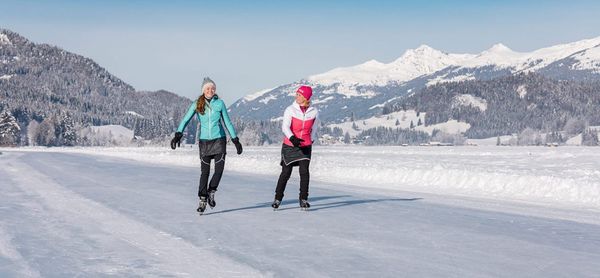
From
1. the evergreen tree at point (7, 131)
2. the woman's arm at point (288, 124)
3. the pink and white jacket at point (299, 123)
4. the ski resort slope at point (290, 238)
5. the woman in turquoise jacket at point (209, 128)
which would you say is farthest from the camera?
the evergreen tree at point (7, 131)

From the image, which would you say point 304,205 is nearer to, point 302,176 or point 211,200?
point 302,176

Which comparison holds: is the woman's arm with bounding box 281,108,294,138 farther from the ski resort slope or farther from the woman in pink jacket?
the ski resort slope

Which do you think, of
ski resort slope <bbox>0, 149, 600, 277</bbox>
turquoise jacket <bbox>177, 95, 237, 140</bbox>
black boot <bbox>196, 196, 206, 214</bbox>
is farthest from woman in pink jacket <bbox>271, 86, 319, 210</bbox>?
black boot <bbox>196, 196, 206, 214</bbox>

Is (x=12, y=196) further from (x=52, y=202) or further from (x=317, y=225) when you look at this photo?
(x=317, y=225)

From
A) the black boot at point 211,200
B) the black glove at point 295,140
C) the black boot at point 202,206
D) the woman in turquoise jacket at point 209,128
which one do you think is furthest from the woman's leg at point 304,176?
the black boot at point 202,206

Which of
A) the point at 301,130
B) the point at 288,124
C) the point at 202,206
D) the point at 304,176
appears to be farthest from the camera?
the point at 304,176

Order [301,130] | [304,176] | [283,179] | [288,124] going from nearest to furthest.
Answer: [288,124] → [301,130] → [304,176] → [283,179]

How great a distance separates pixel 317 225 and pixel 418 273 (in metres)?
3.25

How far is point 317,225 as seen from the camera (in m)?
8.83

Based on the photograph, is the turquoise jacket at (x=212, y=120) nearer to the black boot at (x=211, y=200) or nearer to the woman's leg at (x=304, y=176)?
the black boot at (x=211, y=200)

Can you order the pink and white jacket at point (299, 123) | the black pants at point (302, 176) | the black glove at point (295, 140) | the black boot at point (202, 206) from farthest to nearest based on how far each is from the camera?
the black pants at point (302, 176) < the pink and white jacket at point (299, 123) < the black glove at point (295, 140) < the black boot at point (202, 206)

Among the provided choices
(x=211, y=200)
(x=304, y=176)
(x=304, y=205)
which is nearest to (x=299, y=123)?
(x=304, y=176)

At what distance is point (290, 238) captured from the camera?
7637 millimetres

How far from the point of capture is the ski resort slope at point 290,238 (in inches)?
229
